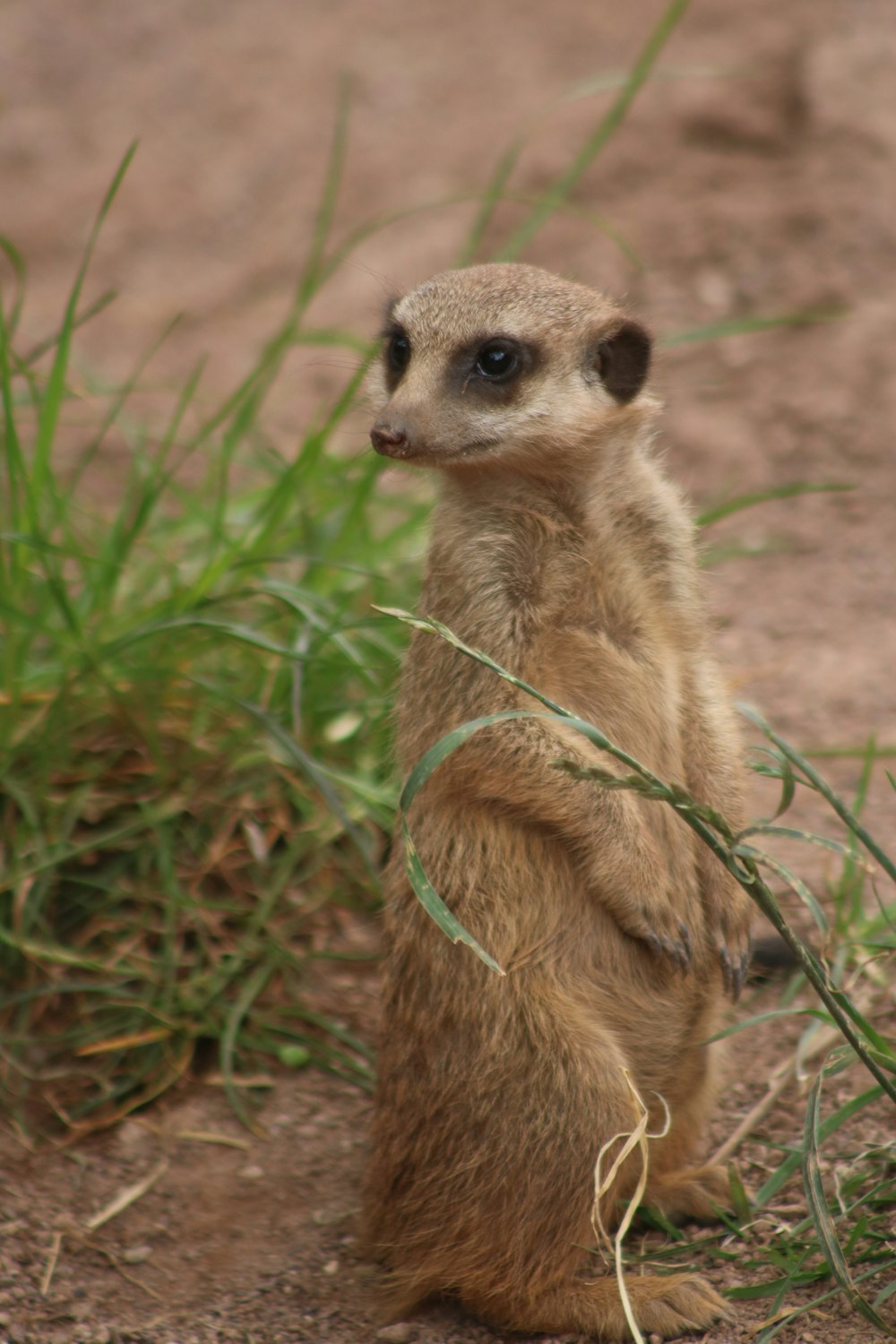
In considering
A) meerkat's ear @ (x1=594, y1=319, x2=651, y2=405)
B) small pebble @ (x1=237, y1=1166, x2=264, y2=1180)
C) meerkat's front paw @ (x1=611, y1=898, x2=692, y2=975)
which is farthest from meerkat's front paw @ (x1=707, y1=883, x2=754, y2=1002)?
small pebble @ (x1=237, y1=1166, x2=264, y2=1180)

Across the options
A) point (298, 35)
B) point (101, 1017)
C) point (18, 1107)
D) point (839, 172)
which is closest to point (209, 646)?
point (101, 1017)

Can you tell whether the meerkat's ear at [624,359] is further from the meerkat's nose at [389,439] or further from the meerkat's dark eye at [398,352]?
the meerkat's nose at [389,439]

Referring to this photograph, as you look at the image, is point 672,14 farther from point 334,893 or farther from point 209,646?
point 334,893

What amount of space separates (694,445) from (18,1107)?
3254mm

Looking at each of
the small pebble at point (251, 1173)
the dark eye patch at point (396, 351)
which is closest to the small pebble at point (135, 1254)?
the small pebble at point (251, 1173)

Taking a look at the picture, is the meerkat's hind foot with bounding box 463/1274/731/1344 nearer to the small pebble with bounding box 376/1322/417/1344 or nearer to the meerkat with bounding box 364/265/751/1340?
the meerkat with bounding box 364/265/751/1340

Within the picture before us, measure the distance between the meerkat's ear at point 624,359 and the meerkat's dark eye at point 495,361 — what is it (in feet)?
0.69

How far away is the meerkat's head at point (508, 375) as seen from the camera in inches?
103

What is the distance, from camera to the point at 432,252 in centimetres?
612

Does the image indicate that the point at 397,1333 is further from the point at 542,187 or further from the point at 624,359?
the point at 542,187

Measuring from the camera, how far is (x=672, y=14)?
393cm

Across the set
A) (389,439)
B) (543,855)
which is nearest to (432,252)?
(389,439)

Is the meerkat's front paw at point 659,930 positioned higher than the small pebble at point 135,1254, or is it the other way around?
the meerkat's front paw at point 659,930

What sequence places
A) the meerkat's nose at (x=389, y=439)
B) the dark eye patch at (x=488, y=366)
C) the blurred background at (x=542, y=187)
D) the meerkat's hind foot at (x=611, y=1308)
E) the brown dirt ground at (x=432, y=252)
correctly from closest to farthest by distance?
the meerkat's hind foot at (x=611, y=1308) → the meerkat's nose at (x=389, y=439) → the dark eye patch at (x=488, y=366) → the brown dirt ground at (x=432, y=252) → the blurred background at (x=542, y=187)
